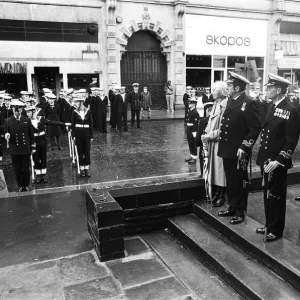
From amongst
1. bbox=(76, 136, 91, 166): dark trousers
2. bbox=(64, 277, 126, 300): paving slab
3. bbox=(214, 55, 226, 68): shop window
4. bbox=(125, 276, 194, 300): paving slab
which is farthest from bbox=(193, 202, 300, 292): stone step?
bbox=(214, 55, 226, 68): shop window

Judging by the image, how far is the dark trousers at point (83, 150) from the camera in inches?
361

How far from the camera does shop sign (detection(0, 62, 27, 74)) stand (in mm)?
20125

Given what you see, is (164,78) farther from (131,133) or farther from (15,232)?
(15,232)

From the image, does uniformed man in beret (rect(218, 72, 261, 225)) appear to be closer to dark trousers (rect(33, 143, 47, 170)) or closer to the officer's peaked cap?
the officer's peaked cap

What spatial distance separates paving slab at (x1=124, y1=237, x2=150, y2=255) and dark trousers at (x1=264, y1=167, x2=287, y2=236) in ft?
5.18

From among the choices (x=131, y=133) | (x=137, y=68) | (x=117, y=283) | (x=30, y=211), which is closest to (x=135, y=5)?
(x=137, y=68)

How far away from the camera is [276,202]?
4398 millimetres

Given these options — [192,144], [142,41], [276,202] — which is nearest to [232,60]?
[142,41]

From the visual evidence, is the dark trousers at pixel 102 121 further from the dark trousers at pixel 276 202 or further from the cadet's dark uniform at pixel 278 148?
the dark trousers at pixel 276 202

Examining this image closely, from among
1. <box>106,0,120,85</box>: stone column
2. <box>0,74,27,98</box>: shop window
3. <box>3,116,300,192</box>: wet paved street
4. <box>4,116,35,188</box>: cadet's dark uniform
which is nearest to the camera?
<box>4,116,35,188</box>: cadet's dark uniform

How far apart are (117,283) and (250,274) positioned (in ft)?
4.61

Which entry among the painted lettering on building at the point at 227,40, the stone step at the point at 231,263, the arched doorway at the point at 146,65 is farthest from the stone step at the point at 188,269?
the painted lettering on building at the point at 227,40

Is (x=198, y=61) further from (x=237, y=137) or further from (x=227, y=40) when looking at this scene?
(x=237, y=137)

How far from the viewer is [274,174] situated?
172 inches
